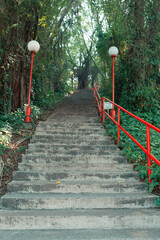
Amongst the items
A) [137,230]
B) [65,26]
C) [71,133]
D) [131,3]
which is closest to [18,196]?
[137,230]

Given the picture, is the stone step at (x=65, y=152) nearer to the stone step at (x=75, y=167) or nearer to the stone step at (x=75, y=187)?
the stone step at (x=75, y=167)

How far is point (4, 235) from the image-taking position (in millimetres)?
2254

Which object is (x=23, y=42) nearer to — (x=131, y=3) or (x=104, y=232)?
(x=131, y=3)

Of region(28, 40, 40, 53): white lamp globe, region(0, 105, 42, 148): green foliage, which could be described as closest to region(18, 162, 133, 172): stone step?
region(0, 105, 42, 148): green foliage

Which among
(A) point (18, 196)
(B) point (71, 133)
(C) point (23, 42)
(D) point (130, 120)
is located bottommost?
(A) point (18, 196)

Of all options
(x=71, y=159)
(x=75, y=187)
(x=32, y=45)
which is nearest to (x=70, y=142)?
(x=71, y=159)

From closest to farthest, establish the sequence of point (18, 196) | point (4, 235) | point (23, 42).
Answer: point (4, 235) → point (18, 196) → point (23, 42)

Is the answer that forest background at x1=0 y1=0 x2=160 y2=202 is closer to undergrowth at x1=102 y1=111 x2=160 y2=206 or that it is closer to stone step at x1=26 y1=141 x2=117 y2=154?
undergrowth at x1=102 y1=111 x2=160 y2=206

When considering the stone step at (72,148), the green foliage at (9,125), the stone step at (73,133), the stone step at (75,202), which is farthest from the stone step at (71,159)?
the stone step at (73,133)

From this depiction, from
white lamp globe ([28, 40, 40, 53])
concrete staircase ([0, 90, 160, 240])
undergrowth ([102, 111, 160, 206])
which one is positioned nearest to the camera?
concrete staircase ([0, 90, 160, 240])

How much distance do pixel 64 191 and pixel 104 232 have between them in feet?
2.90

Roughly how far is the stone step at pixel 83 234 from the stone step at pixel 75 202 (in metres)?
0.40

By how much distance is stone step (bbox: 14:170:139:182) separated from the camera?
10.9 feet

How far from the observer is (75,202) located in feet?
9.07
